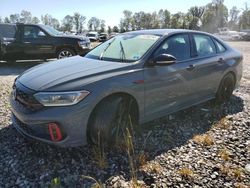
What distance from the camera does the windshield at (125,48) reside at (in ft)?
13.1

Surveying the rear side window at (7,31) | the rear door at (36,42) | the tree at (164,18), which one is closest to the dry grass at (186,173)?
the rear door at (36,42)

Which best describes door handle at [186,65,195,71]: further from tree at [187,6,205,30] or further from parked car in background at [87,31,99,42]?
tree at [187,6,205,30]

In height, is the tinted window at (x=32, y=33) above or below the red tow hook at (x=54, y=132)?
above

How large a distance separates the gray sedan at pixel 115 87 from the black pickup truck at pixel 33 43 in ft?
19.5

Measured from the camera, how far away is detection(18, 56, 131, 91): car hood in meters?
3.30

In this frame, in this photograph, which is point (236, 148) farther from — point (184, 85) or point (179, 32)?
point (179, 32)

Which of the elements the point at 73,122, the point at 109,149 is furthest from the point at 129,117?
the point at 73,122

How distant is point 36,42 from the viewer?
1024cm

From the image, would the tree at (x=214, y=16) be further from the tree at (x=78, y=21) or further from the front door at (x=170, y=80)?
the front door at (x=170, y=80)

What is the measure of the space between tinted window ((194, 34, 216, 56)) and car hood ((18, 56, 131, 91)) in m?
1.72

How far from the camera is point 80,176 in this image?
3051mm

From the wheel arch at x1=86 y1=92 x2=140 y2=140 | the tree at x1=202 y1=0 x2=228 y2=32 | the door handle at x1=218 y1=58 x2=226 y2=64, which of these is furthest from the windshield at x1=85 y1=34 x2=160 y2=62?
the tree at x1=202 y1=0 x2=228 y2=32

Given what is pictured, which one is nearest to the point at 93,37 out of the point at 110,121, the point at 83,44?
the point at 83,44

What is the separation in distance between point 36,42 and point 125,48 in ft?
22.6
